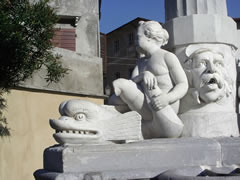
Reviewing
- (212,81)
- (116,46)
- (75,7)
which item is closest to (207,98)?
(212,81)

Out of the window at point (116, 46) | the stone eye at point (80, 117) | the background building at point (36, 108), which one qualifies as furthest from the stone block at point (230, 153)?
the window at point (116, 46)

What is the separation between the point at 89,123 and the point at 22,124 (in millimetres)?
5559

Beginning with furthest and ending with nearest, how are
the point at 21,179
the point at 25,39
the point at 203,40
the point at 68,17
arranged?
the point at 68,17
the point at 21,179
the point at 25,39
the point at 203,40

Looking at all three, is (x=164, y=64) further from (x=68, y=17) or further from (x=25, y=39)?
(x=68, y=17)

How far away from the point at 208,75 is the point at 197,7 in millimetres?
1038

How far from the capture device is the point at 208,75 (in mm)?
3646

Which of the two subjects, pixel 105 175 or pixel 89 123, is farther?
pixel 89 123

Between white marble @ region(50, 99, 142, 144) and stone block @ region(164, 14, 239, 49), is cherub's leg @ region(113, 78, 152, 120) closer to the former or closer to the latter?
white marble @ region(50, 99, 142, 144)

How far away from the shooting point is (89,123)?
325 centimetres

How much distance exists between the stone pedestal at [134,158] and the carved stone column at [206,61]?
0.56 meters

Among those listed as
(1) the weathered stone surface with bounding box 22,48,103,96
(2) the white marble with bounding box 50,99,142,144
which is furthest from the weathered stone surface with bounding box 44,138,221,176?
(1) the weathered stone surface with bounding box 22,48,103,96

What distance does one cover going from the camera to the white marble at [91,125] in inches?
123

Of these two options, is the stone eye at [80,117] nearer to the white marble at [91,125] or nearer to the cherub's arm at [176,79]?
the white marble at [91,125]

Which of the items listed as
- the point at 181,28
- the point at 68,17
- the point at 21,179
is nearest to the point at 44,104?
the point at 21,179
